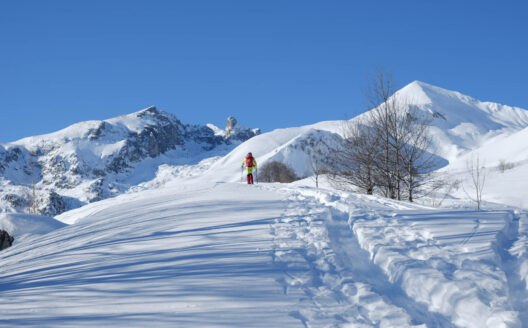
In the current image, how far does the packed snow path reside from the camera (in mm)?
4344

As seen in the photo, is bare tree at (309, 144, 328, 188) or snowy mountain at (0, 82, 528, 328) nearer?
snowy mountain at (0, 82, 528, 328)

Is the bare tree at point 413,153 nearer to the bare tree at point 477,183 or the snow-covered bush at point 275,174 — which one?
the bare tree at point 477,183

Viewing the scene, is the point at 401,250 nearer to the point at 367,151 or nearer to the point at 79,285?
the point at 79,285

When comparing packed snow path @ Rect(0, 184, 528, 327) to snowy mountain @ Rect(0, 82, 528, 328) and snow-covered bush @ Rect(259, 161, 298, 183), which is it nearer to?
snowy mountain @ Rect(0, 82, 528, 328)

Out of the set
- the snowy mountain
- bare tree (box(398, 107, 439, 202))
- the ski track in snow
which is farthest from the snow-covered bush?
the ski track in snow

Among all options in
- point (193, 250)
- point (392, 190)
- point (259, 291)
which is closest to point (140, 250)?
point (193, 250)

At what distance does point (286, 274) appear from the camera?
5621 mm

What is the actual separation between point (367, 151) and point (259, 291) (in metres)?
13.3

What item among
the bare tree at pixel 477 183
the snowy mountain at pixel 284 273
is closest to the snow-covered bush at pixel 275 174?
the bare tree at pixel 477 183

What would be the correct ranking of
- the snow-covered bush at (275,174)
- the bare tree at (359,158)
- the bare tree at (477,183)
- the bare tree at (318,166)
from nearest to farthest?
the bare tree at (477,183), the bare tree at (359,158), the bare tree at (318,166), the snow-covered bush at (275,174)

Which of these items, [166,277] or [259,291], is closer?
[259,291]

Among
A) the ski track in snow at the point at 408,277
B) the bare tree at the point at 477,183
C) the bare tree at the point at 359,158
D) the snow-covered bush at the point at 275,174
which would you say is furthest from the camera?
the snow-covered bush at the point at 275,174

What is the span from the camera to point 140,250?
7.30 metres

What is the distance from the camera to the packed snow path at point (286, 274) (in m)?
4.34
